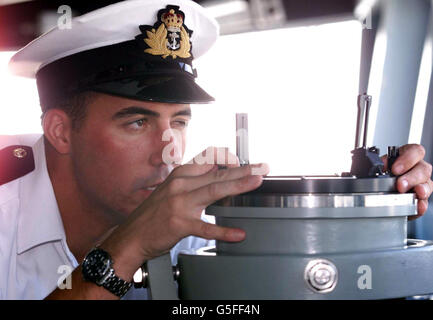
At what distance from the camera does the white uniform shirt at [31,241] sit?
1.58 m

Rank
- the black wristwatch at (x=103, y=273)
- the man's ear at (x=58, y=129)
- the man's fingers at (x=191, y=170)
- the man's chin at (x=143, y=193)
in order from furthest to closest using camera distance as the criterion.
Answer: the man's ear at (x=58, y=129), the man's chin at (x=143, y=193), the black wristwatch at (x=103, y=273), the man's fingers at (x=191, y=170)

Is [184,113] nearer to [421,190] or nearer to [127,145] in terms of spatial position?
[127,145]

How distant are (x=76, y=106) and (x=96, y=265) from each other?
788 mm

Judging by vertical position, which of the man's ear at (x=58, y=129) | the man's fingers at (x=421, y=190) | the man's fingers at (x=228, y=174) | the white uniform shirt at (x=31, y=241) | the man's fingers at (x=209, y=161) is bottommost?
the white uniform shirt at (x=31, y=241)

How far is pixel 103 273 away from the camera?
0.99 m

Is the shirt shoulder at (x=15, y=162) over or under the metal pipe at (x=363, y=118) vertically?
under

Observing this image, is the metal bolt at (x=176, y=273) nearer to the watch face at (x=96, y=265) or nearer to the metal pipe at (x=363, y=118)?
the watch face at (x=96, y=265)

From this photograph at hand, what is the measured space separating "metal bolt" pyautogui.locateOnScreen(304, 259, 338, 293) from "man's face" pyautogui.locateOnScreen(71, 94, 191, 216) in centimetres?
73

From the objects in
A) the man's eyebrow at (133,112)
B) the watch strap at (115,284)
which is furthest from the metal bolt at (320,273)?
the man's eyebrow at (133,112)

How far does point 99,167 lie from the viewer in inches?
63.6

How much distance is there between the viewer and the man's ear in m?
1.70

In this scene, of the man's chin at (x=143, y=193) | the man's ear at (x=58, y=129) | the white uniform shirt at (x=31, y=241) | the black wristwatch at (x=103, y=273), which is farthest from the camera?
the man's ear at (x=58, y=129)

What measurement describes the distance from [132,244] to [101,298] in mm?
151

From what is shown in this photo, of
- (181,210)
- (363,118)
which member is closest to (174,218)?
(181,210)
